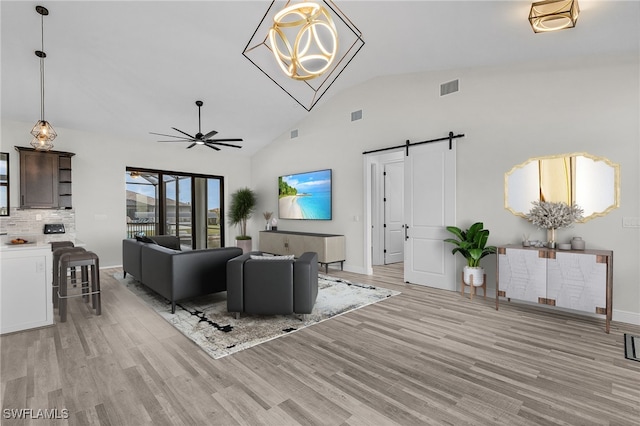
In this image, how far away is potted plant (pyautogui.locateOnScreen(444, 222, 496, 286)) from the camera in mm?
4305

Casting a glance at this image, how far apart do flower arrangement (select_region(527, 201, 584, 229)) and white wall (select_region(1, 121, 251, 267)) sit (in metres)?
7.49

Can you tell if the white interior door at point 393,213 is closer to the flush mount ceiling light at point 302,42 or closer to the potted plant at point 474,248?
the flush mount ceiling light at point 302,42

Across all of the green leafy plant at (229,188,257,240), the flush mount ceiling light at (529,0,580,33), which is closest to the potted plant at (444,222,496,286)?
the flush mount ceiling light at (529,0,580,33)

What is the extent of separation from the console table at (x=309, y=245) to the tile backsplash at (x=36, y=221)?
388 cm

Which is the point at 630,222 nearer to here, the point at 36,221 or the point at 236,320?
the point at 236,320

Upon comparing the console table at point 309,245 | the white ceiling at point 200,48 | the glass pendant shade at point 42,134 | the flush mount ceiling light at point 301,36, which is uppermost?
Answer: the white ceiling at point 200,48

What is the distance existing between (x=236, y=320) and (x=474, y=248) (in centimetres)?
328

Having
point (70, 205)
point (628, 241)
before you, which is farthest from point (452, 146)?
point (70, 205)

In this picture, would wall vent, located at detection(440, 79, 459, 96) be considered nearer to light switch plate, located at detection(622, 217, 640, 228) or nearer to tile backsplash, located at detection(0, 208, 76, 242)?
light switch plate, located at detection(622, 217, 640, 228)

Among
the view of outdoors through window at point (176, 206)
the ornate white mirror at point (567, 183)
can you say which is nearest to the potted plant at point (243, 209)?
the view of outdoors through window at point (176, 206)

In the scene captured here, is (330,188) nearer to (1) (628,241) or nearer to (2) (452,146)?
(2) (452,146)

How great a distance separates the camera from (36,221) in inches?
230

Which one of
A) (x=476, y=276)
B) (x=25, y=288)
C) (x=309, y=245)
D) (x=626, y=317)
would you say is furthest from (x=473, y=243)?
(x=25, y=288)

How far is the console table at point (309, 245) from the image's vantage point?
609 centimetres
